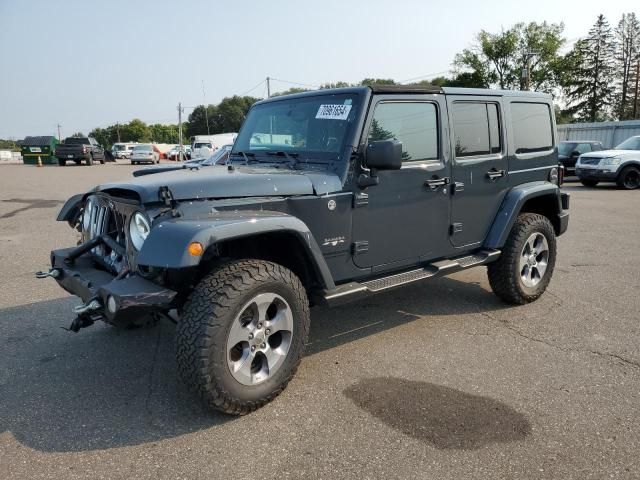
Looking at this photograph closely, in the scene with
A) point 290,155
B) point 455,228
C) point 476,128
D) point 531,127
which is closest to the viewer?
point 290,155

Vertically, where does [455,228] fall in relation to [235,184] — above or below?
below

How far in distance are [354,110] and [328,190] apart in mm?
643

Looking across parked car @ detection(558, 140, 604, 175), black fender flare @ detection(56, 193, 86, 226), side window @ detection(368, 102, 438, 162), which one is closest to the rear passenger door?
side window @ detection(368, 102, 438, 162)

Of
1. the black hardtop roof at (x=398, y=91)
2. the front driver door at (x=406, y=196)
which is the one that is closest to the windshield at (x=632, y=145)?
the black hardtop roof at (x=398, y=91)

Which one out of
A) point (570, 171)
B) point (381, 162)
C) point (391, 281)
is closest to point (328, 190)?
point (381, 162)

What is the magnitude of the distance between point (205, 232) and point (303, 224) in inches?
26.5

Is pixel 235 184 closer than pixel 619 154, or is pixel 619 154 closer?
pixel 235 184

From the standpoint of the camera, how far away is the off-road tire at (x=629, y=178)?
15484 millimetres

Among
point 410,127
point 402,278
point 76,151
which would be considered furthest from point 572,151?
point 76,151

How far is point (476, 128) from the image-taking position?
14.2ft

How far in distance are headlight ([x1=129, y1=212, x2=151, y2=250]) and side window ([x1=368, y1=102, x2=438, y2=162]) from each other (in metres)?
1.62

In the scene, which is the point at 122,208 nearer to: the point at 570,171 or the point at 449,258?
the point at 449,258

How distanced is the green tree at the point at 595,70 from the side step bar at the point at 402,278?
197 ft

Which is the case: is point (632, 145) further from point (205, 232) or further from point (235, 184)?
point (205, 232)
